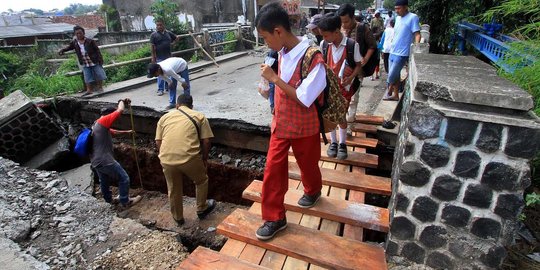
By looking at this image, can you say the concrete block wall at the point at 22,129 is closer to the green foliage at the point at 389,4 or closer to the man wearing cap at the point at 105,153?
the man wearing cap at the point at 105,153

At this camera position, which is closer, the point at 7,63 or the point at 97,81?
the point at 97,81

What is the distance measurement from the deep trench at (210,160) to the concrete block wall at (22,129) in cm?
53

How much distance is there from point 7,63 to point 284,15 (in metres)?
16.2

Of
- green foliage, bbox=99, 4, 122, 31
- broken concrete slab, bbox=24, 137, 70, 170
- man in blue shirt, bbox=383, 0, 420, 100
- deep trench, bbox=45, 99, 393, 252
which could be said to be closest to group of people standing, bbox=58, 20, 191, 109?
deep trench, bbox=45, 99, 393, 252

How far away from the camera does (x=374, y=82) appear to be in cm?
702

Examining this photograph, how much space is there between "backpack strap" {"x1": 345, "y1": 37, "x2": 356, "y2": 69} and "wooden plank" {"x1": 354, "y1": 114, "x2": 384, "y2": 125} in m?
1.17

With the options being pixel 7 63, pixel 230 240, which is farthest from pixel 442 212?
pixel 7 63

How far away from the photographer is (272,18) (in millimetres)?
1987

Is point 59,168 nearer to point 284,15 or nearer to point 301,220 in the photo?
point 301,220

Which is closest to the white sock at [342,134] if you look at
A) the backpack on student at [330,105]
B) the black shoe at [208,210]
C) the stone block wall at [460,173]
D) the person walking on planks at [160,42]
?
the backpack on student at [330,105]

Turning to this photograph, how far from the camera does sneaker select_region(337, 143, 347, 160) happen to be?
140 inches

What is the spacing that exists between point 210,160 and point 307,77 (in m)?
3.83

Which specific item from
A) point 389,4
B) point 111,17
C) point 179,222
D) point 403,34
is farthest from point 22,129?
point 389,4

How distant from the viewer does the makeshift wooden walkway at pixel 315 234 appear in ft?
7.31
